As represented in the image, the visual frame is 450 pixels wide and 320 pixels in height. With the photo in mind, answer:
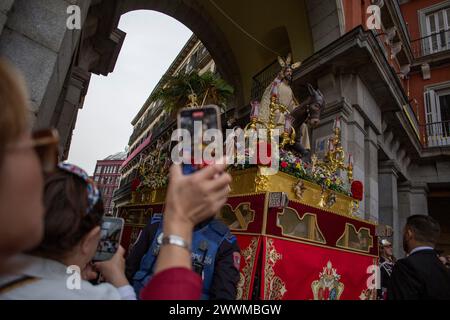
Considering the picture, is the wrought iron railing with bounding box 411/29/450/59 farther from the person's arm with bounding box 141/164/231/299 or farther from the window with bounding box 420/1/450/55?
the person's arm with bounding box 141/164/231/299

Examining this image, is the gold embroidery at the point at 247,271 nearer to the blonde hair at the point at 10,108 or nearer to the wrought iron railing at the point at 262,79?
the blonde hair at the point at 10,108

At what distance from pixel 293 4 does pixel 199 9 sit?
409 centimetres

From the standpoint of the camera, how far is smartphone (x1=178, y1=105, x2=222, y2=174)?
42.2 inches

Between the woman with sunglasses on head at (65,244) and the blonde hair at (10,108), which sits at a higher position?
the blonde hair at (10,108)

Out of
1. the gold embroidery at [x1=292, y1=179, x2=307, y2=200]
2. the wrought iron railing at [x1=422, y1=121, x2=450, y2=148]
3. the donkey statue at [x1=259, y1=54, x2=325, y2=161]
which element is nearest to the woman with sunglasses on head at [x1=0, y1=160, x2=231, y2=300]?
the gold embroidery at [x1=292, y1=179, x2=307, y2=200]

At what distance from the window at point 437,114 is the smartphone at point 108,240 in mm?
17863

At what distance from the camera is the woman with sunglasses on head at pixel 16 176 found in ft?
1.79

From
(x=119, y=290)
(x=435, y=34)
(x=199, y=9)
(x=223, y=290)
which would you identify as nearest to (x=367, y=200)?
(x=223, y=290)

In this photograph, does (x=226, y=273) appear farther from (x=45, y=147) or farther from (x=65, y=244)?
(x=45, y=147)

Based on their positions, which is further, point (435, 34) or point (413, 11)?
point (413, 11)

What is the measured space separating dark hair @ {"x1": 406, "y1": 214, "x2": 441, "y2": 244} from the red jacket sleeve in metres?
2.98

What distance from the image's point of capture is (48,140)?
66 centimetres

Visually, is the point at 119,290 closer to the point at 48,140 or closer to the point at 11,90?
the point at 48,140

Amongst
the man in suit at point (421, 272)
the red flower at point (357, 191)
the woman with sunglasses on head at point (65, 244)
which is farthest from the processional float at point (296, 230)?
the woman with sunglasses on head at point (65, 244)
